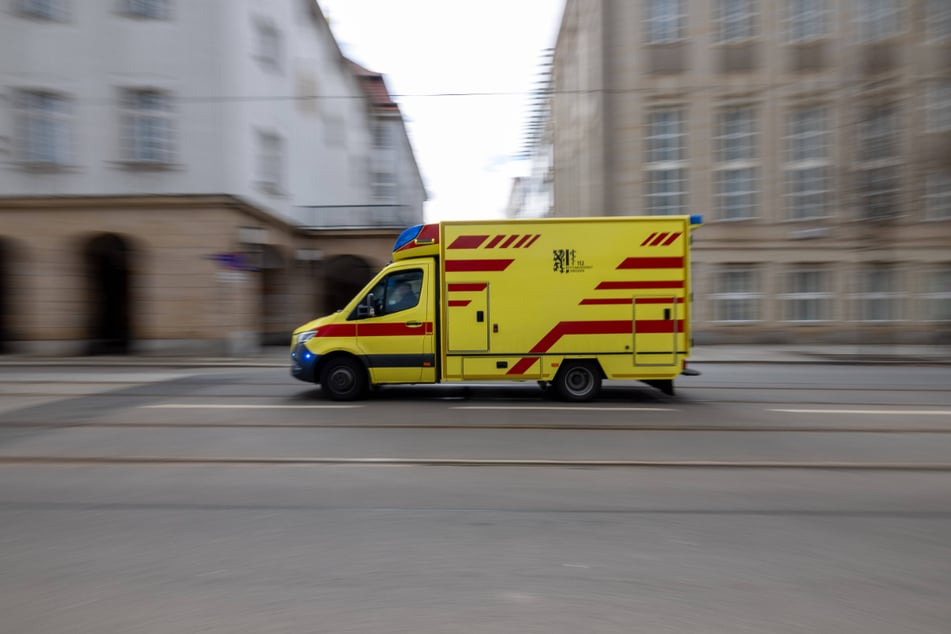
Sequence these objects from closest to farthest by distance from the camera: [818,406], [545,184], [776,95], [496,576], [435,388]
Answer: [496,576] → [818,406] → [435,388] → [776,95] → [545,184]

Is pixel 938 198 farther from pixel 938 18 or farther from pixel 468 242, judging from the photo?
pixel 468 242

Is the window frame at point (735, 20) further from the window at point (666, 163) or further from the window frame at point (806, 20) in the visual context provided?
the window at point (666, 163)

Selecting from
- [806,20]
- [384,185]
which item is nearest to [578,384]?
[806,20]

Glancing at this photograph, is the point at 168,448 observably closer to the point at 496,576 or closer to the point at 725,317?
the point at 496,576

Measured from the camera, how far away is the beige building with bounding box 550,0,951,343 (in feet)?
73.9

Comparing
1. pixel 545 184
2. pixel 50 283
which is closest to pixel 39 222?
pixel 50 283

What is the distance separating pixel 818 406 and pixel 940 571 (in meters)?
6.15

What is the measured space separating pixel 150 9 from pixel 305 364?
1517 centimetres

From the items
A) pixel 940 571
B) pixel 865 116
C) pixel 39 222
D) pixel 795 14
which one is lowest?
pixel 940 571

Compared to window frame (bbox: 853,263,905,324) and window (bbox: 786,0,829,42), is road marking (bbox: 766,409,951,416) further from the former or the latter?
window (bbox: 786,0,829,42)

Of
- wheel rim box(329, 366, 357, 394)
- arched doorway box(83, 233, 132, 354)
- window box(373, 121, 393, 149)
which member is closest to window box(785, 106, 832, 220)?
wheel rim box(329, 366, 357, 394)

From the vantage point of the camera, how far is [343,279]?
30.1 metres

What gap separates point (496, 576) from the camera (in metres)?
3.36

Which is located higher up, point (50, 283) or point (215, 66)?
point (215, 66)
